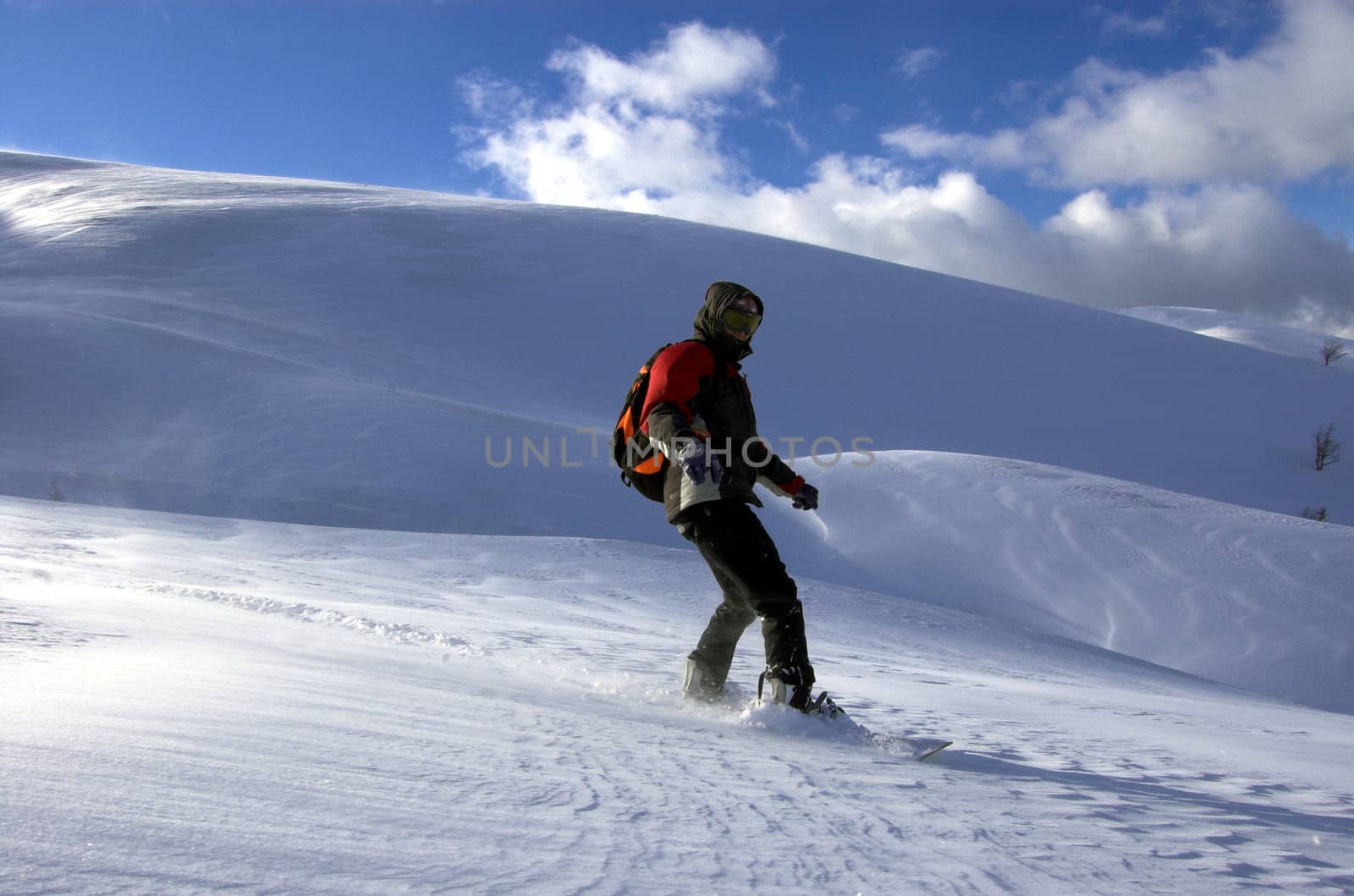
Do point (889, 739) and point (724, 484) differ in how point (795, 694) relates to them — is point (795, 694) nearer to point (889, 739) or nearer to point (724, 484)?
point (889, 739)

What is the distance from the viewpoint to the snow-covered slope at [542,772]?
1.29 m

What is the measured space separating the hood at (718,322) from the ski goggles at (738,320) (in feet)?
0.06

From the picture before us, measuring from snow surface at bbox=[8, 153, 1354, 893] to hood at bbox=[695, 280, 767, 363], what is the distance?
1274 millimetres

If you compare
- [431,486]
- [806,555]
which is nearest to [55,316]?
[431,486]

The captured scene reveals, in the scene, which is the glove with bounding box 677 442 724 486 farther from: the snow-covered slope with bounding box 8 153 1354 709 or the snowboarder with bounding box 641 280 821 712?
the snow-covered slope with bounding box 8 153 1354 709

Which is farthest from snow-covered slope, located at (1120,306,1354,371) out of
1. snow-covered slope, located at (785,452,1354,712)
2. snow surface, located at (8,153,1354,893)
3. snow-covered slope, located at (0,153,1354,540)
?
snow-covered slope, located at (785,452,1354,712)

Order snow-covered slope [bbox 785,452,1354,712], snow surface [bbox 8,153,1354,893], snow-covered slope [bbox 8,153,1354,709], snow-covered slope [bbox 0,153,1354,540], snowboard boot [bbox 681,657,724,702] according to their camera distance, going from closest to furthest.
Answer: snow surface [bbox 8,153,1354,893], snowboard boot [bbox 681,657,724,702], snow-covered slope [bbox 785,452,1354,712], snow-covered slope [bbox 8,153,1354,709], snow-covered slope [bbox 0,153,1354,540]

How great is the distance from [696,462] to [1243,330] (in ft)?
329

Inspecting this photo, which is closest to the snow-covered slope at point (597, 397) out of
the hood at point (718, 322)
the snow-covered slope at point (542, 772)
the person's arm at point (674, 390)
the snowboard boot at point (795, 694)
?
the snow-covered slope at point (542, 772)

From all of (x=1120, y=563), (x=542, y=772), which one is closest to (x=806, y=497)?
(x=542, y=772)

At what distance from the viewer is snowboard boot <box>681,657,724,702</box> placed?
11.5 ft

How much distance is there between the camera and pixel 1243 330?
8831 centimetres

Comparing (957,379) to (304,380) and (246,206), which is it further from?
(246,206)

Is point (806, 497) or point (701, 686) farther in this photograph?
point (806, 497)
